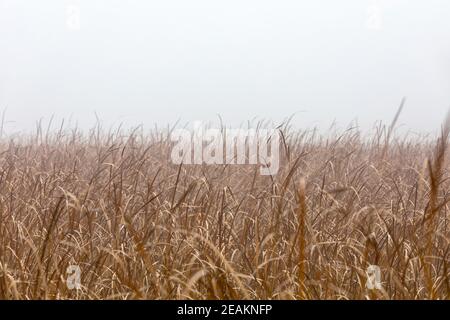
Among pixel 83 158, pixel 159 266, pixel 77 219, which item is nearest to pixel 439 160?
pixel 159 266

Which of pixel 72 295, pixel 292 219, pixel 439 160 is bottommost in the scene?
pixel 72 295

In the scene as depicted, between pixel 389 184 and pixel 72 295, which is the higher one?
pixel 389 184

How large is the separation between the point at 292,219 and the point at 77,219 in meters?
1.23

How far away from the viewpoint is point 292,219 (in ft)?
11.3

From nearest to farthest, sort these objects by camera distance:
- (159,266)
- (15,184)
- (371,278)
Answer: (371,278) < (159,266) < (15,184)

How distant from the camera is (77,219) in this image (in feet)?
10.6

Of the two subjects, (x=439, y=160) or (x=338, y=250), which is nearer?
(x=439, y=160)
